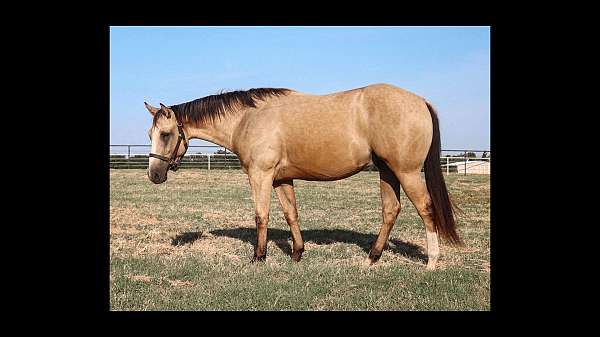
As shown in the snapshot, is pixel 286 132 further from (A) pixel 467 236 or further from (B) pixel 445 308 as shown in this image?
(A) pixel 467 236

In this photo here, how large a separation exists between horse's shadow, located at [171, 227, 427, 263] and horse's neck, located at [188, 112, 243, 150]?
1895mm

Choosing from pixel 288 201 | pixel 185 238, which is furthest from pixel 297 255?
pixel 185 238

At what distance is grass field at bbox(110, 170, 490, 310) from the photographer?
14.0ft

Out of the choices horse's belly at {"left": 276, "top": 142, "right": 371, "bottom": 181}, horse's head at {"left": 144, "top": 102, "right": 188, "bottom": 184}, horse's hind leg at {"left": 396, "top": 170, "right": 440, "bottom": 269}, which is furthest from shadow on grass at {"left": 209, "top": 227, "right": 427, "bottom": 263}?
horse's head at {"left": 144, "top": 102, "right": 188, "bottom": 184}

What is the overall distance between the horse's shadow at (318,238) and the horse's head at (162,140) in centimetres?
156

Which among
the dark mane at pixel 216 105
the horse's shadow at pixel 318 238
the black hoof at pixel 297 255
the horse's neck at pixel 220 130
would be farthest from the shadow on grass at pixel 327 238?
the dark mane at pixel 216 105

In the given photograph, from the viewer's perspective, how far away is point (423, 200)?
5.55 metres

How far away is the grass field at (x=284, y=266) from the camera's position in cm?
427

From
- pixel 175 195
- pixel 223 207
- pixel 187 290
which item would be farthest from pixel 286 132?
pixel 175 195

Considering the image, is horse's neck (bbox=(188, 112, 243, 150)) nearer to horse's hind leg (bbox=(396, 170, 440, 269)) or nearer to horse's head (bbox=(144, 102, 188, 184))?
horse's head (bbox=(144, 102, 188, 184))

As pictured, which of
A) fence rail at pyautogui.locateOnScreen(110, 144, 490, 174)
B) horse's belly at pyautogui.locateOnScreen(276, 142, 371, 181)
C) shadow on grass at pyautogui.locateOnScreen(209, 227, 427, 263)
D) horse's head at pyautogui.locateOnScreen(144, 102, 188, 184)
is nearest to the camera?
horse's belly at pyautogui.locateOnScreen(276, 142, 371, 181)
